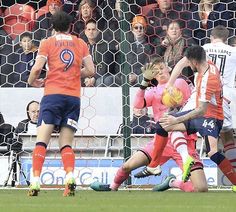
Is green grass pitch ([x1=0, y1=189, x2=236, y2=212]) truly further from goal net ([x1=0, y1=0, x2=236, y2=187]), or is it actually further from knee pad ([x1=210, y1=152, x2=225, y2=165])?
goal net ([x1=0, y1=0, x2=236, y2=187])

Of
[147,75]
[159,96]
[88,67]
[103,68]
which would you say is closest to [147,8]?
[103,68]

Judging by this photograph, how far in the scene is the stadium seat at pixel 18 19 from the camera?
16016 millimetres

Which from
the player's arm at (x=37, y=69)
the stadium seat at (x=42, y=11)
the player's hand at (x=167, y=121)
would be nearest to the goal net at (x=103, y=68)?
the stadium seat at (x=42, y=11)

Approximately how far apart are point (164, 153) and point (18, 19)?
176 inches

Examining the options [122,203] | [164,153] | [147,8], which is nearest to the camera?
[122,203]

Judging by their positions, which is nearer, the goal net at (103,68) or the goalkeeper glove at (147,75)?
the goalkeeper glove at (147,75)

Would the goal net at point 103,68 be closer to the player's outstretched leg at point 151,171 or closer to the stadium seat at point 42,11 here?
the stadium seat at point 42,11

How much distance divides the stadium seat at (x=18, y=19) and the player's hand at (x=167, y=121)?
174 inches

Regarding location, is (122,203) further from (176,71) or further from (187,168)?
(176,71)

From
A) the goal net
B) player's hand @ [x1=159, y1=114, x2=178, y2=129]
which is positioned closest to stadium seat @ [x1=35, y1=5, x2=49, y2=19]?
the goal net

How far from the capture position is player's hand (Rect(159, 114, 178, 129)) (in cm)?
1191

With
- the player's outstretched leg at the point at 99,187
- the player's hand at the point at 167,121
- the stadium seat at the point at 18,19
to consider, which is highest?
the stadium seat at the point at 18,19

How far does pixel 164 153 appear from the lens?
1270 centimetres

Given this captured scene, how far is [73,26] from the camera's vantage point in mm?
15633
